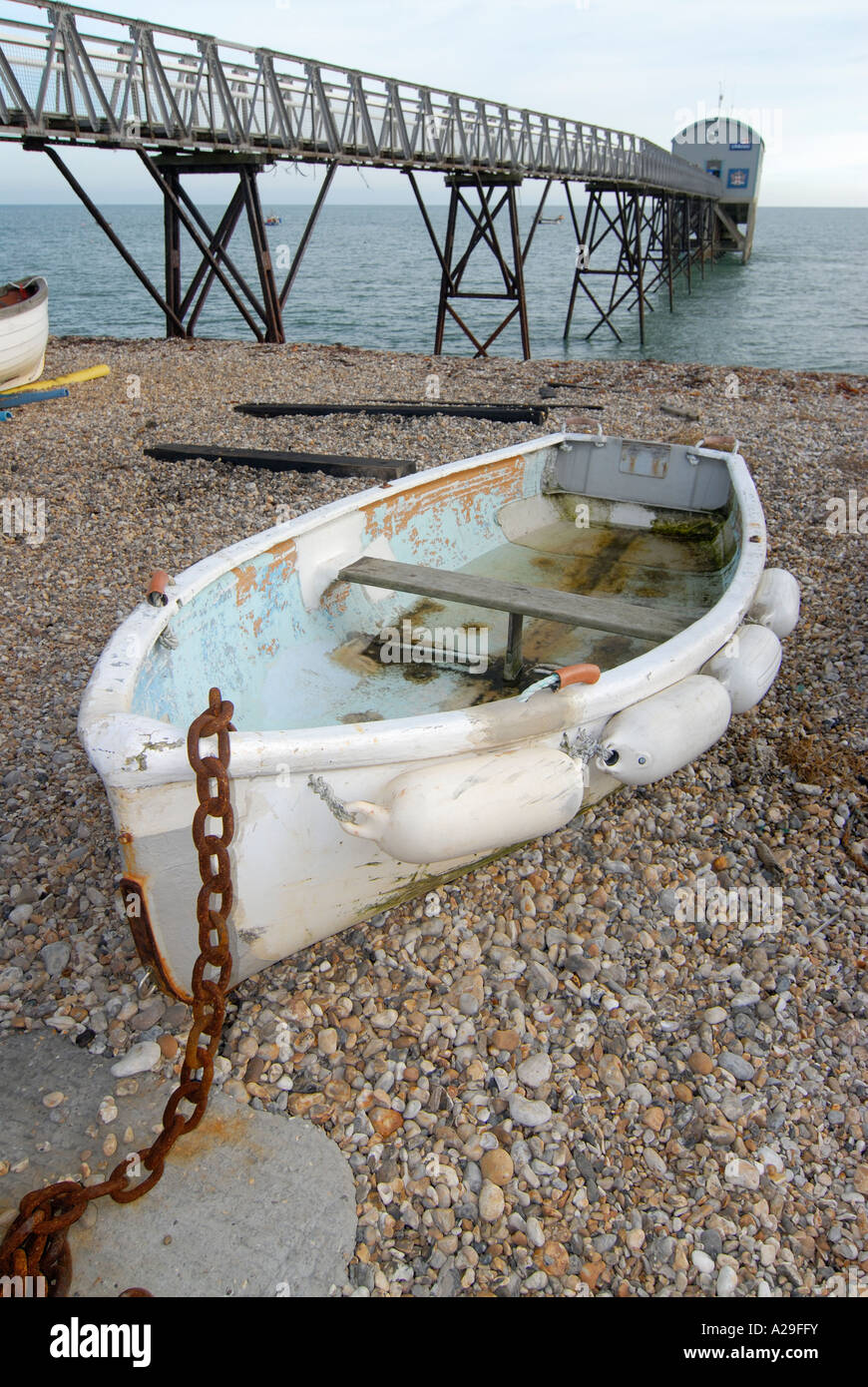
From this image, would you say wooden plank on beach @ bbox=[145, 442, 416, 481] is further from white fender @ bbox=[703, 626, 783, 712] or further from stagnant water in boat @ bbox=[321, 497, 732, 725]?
white fender @ bbox=[703, 626, 783, 712]

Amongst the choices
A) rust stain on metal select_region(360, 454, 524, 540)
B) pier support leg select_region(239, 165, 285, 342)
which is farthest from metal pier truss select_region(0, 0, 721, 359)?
rust stain on metal select_region(360, 454, 524, 540)

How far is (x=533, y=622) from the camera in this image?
5812mm

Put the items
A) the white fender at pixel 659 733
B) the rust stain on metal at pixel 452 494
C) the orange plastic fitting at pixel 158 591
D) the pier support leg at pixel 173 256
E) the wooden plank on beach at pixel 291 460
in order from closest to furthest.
A: the white fender at pixel 659 733, the orange plastic fitting at pixel 158 591, the rust stain on metal at pixel 452 494, the wooden plank on beach at pixel 291 460, the pier support leg at pixel 173 256

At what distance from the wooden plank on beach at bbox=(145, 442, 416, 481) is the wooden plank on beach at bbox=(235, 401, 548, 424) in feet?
6.92

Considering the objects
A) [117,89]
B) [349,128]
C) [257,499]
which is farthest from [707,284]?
[257,499]

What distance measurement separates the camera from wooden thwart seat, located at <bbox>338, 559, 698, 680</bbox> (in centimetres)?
450

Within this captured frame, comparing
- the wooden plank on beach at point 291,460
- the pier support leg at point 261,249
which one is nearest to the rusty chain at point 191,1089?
the wooden plank on beach at point 291,460

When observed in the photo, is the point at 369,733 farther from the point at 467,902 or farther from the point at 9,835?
Answer: the point at 9,835

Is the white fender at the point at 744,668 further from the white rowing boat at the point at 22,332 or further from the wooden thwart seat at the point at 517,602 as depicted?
the white rowing boat at the point at 22,332

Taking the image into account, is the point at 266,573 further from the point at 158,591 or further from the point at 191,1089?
the point at 191,1089

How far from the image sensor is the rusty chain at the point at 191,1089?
2.60m

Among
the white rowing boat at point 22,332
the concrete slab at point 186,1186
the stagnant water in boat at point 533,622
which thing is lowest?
the concrete slab at point 186,1186

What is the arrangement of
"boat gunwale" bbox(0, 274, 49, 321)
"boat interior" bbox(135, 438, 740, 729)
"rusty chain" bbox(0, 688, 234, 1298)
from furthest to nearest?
"boat gunwale" bbox(0, 274, 49, 321), "boat interior" bbox(135, 438, 740, 729), "rusty chain" bbox(0, 688, 234, 1298)

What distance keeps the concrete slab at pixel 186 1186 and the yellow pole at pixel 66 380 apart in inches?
491
